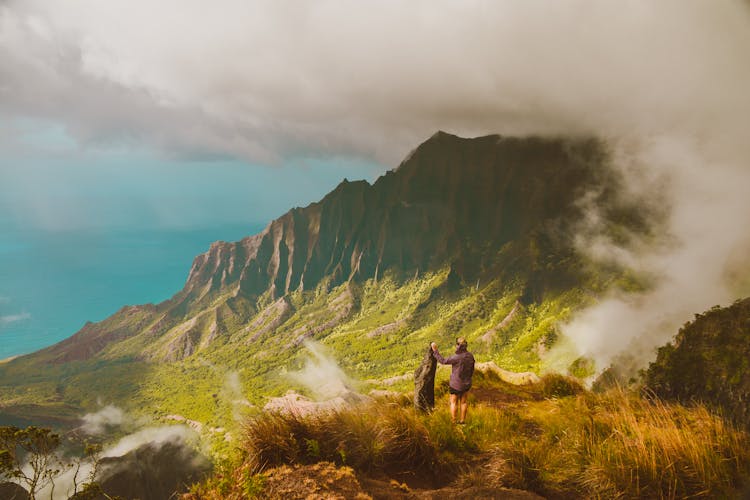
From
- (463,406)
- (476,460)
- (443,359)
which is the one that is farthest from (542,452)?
(443,359)

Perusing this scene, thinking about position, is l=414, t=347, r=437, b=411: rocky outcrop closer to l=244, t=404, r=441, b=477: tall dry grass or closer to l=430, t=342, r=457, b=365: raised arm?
l=430, t=342, r=457, b=365: raised arm

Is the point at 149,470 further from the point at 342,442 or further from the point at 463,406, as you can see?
the point at 342,442

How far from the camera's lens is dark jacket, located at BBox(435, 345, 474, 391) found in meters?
10.8

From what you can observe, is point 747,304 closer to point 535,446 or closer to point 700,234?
point 535,446

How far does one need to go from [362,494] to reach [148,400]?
790 feet

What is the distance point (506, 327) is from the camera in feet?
590

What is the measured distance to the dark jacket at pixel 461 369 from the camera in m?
10.8

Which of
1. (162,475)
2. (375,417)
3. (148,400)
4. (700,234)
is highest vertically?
(700,234)

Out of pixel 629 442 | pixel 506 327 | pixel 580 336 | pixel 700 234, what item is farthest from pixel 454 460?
pixel 700 234

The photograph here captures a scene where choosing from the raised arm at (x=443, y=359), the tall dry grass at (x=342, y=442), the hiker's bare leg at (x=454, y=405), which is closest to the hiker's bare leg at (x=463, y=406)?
the hiker's bare leg at (x=454, y=405)

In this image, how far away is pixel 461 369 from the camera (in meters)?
11.3

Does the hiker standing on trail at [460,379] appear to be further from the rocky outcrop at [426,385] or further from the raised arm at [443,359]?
the rocky outcrop at [426,385]

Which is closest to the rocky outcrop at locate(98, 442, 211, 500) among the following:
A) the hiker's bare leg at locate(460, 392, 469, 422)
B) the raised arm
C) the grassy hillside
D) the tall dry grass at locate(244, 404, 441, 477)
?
the raised arm

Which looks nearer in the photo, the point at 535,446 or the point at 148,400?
the point at 535,446
